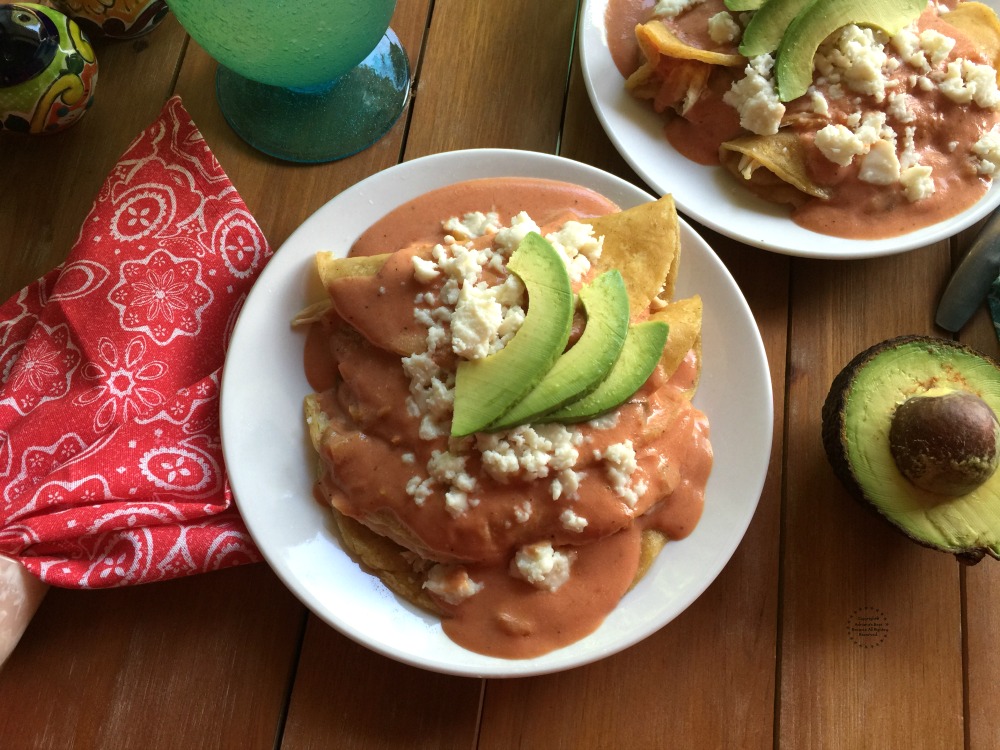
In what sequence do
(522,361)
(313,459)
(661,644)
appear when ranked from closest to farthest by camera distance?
(522,361) → (313,459) → (661,644)

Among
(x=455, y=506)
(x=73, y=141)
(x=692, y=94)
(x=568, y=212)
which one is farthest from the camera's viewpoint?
(x=73, y=141)

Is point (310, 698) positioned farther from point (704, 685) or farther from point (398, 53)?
point (398, 53)

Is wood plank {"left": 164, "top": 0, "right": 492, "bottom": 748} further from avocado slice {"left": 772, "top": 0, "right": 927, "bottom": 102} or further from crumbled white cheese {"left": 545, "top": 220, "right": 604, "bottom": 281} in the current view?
avocado slice {"left": 772, "top": 0, "right": 927, "bottom": 102}

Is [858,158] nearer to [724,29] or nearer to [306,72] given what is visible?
[724,29]

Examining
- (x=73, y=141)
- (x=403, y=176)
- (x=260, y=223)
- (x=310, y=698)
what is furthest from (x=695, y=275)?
(x=73, y=141)

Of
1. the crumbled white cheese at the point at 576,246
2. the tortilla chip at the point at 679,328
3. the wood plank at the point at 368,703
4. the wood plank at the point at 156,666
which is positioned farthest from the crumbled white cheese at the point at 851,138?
the wood plank at the point at 156,666

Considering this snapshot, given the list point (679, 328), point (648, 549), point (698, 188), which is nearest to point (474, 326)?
point (679, 328)

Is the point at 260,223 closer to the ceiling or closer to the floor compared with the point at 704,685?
closer to the ceiling

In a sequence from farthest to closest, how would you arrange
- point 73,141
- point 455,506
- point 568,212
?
point 73,141 → point 568,212 → point 455,506
